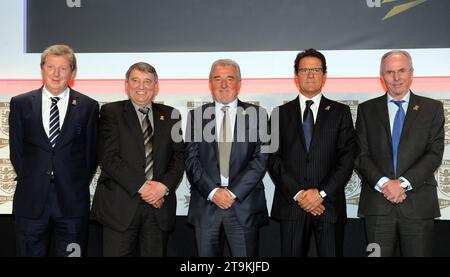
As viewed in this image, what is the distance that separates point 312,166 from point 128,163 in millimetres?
1257

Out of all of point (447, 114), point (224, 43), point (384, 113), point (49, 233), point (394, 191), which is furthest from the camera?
point (224, 43)

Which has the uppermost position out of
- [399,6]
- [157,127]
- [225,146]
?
[399,6]

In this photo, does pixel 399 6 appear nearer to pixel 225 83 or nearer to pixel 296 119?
pixel 296 119

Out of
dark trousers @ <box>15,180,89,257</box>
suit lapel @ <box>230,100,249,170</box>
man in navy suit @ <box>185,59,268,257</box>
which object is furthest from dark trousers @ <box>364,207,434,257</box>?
dark trousers @ <box>15,180,89,257</box>

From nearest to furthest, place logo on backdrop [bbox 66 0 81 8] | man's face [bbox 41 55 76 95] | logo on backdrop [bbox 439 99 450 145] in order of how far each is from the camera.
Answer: man's face [bbox 41 55 76 95]
logo on backdrop [bbox 439 99 450 145]
logo on backdrop [bbox 66 0 81 8]

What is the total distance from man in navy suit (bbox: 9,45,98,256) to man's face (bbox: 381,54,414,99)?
2115 mm

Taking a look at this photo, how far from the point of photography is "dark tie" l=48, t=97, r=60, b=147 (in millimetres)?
3436

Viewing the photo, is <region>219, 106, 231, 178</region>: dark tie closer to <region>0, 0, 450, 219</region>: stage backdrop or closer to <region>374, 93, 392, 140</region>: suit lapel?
<region>0, 0, 450, 219</region>: stage backdrop

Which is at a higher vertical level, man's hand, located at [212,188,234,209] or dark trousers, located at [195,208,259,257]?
man's hand, located at [212,188,234,209]

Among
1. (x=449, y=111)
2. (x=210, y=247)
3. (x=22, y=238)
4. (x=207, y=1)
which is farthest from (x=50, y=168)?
(x=449, y=111)

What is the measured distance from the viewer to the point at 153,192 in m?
3.38

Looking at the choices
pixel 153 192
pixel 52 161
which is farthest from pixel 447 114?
pixel 52 161

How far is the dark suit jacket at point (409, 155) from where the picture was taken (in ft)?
11.1

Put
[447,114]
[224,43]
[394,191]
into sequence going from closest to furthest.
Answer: [394,191] < [447,114] < [224,43]
